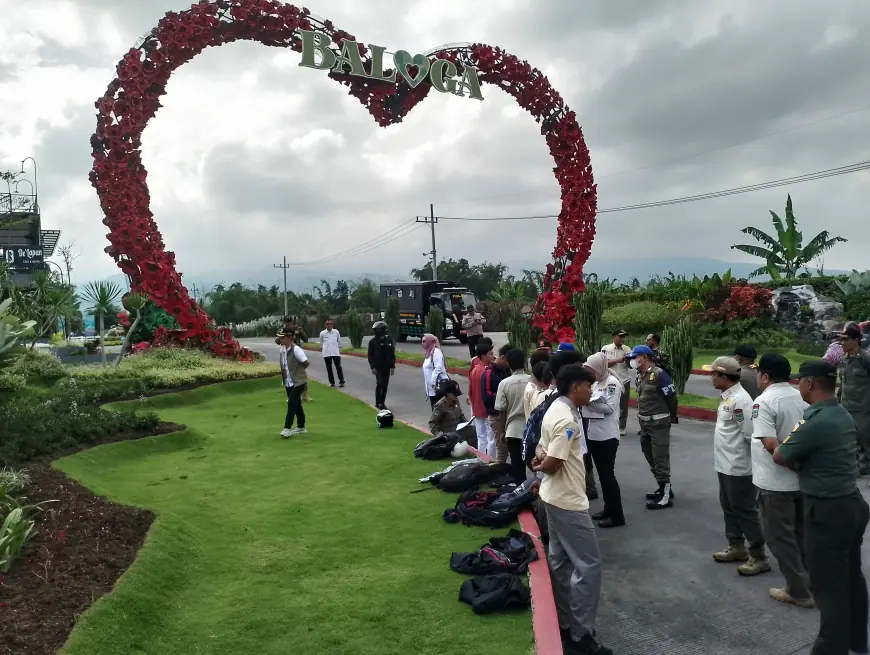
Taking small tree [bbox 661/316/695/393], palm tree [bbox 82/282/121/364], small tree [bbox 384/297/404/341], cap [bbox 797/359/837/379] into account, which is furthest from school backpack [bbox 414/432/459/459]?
small tree [bbox 384/297/404/341]

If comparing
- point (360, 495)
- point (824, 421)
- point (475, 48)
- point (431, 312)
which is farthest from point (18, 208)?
point (824, 421)

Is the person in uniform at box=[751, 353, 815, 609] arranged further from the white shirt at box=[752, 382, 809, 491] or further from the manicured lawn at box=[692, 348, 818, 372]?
the manicured lawn at box=[692, 348, 818, 372]

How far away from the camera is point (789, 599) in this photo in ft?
14.9

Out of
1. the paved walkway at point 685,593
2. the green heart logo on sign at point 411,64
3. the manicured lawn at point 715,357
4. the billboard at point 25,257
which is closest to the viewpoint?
the paved walkway at point 685,593

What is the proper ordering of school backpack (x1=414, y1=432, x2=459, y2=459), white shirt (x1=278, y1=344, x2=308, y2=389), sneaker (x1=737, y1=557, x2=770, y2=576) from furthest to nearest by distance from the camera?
white shirt (x1=278, y1=344, x2=308, y2=389), school backpack (x1=414, y1=432, x2=459, y2=459), sneaker (x1=737, y1=557, x2=770, y2=576)

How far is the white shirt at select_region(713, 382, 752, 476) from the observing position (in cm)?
511

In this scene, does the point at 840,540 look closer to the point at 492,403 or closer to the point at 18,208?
the point at 492,403

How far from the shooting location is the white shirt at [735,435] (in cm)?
511

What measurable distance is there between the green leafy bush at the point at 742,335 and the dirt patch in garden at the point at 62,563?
1898 centimetres

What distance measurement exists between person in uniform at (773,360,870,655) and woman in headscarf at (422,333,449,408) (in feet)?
17.0

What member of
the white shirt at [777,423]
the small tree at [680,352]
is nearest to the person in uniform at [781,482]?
the white shirt at [777,423]

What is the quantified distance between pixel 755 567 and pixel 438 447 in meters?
3.80

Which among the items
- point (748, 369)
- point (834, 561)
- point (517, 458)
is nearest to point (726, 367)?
point (748, 369)

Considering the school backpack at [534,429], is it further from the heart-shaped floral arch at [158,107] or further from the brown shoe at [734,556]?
the heart-shaped floral arch at [158,107]
